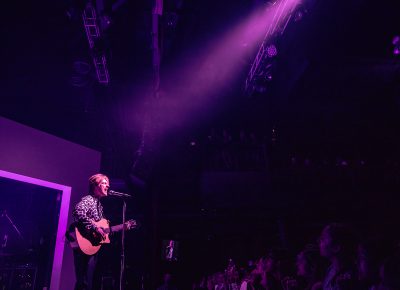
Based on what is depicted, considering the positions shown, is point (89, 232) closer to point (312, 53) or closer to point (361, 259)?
point (361, 259)

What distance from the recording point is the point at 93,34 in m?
4.84

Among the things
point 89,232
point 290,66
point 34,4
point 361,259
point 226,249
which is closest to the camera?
point 361,259

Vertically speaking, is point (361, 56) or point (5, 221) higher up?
point (361, 56)

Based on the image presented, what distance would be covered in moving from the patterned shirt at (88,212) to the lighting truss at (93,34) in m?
2.41

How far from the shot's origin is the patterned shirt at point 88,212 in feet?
11.4

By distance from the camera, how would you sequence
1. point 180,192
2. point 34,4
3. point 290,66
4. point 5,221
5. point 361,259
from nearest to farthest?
point 361,259 → point 34,4 → point 5,221 → point 290,66 → point 180,192

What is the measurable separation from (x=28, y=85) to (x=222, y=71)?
4.13 metres

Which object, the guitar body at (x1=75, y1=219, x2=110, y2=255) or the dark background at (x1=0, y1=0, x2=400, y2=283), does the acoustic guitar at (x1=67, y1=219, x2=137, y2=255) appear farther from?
the dark background at (x1=0, y1=0, x2=400, y2=283)

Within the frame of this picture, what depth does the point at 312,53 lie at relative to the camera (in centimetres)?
646

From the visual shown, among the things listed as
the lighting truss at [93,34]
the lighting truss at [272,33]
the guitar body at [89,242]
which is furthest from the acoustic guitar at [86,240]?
the lighting truss at [272,33]

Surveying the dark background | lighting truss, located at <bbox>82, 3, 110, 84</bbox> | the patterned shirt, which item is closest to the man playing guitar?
the patterned shirt

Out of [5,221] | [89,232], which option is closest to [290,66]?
[89,232]

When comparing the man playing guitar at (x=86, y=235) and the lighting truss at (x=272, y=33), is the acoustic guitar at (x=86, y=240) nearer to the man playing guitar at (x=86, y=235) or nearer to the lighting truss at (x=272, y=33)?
A: the man playing guitar at (x=86, y=235)

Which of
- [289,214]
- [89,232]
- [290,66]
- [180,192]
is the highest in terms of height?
[290,66]
